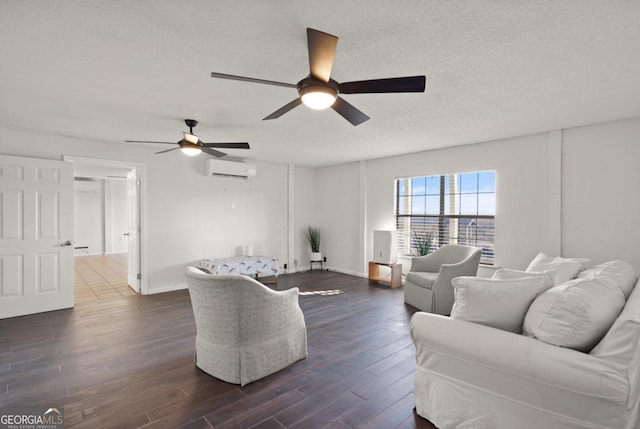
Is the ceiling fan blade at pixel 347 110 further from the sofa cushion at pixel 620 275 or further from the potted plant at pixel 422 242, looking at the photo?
the potted plant at pixel 422 242

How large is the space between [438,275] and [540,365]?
2.69m

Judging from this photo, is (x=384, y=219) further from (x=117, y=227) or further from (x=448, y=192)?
(x=117, y=227)

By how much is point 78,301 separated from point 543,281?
5.90 meters

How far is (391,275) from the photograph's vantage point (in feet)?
18.5

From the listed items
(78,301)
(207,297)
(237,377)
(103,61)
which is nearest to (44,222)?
(78,301)

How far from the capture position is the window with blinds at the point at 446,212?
16.1 feet

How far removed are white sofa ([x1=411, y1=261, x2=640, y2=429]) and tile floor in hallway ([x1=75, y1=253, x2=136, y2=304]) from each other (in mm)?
5031

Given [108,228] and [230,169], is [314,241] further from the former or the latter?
[108,228]

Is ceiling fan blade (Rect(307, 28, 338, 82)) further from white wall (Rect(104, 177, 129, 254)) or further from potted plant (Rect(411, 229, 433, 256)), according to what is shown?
white wall (Rect(104, 177, 129, 254))

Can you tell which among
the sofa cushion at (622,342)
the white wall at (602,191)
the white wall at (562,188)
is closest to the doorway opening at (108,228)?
the white wall at (562,188)

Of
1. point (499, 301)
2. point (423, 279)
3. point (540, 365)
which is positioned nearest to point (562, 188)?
point (423, 279)

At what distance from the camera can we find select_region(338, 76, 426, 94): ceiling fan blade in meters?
1.84

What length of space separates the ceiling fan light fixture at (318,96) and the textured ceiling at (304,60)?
1.13 ft

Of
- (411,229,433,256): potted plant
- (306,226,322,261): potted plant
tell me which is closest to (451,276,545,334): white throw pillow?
(411,229,433,256): potted plant
